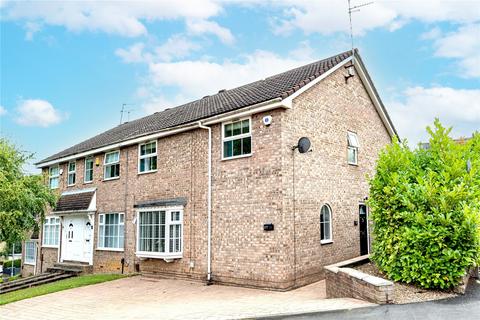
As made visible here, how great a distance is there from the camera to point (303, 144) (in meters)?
12.1

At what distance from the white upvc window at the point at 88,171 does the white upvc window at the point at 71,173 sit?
4.07 feet

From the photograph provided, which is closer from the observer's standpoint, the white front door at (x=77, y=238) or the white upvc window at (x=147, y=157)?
the white upvc window at (x=147, y=157)

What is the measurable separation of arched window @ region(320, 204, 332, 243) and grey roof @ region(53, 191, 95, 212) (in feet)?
37.2

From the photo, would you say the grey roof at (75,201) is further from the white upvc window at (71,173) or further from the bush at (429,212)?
the bush at (429,212)

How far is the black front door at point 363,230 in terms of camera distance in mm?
15975

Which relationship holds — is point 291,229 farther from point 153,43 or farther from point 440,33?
point 153,43

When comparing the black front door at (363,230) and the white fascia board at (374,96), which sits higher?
the white fascia board at (374,96)

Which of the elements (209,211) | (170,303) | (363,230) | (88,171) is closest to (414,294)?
(170,303)

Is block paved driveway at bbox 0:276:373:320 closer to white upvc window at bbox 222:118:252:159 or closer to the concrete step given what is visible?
white upvc window at bbox 222:118:252:159

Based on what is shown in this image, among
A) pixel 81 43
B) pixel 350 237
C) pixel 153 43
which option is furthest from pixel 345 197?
pixel 81 43

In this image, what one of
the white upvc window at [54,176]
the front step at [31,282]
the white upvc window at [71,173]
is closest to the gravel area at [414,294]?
the front step at [31,282]

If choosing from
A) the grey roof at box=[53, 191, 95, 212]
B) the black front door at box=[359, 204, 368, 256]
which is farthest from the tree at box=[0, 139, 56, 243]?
the black front door at box=[359, 204, 368, 256]

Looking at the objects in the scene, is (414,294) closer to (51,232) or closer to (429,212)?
(429,212)

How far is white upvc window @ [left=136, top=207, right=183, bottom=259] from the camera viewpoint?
14.6m
